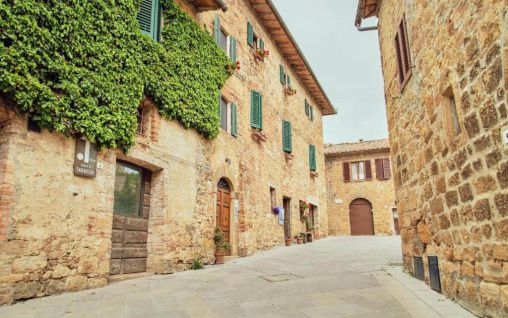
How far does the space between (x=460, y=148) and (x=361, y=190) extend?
18380mm

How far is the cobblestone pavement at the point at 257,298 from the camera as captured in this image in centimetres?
363

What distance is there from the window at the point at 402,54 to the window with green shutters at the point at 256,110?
579cm

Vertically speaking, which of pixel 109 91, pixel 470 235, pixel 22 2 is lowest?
pixel 470 235

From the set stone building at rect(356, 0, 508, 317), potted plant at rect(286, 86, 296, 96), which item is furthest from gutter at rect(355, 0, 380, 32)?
potted plant at rect(286, 86, 296, 96)

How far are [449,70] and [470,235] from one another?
170 centimetres

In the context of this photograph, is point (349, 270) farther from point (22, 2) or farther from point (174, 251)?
point (22, 2)

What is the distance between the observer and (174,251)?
676 cm

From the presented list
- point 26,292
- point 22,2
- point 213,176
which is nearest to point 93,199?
point 26,292

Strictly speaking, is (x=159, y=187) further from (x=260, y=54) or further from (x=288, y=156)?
(x=288, y=156)

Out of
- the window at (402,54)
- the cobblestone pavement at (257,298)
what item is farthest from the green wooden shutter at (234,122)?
the window at (402,54)

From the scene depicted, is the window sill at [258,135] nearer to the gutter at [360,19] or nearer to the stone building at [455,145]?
the gutter at [360,19]

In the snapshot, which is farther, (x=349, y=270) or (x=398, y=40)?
(x=349, y=270)

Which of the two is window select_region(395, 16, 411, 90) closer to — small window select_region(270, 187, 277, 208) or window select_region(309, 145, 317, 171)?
small window select_region(270, 187, 277, 208)

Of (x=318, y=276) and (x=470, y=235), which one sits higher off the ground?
(x=470, y=235)
